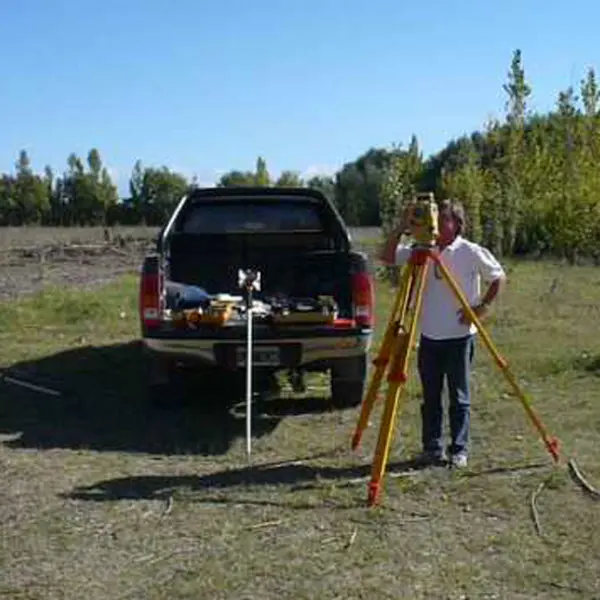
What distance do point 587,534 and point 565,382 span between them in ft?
14.8

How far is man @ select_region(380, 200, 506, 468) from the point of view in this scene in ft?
22.0

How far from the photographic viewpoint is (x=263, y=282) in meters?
9.72

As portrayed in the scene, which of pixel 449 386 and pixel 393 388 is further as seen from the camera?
pixel 449 386

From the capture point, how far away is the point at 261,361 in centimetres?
795

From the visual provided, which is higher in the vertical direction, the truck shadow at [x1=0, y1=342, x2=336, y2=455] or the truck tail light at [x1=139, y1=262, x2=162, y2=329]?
the truck tail light at [x1=139, y1=262, x2=162, y2=329]

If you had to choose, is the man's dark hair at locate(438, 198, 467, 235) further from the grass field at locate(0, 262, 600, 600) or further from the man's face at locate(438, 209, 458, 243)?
the grass field at locate(0, 262, 600, 600)

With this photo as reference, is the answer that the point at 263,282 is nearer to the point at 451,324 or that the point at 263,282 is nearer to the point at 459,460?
the point at 451,324

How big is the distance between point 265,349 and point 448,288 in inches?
68.3

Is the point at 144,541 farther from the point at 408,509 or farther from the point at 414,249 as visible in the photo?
the point at 414,249

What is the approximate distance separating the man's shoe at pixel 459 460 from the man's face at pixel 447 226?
1284mm

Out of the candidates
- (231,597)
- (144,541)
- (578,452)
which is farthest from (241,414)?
(231,597)

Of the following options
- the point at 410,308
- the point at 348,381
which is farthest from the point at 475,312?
the point at 348,381

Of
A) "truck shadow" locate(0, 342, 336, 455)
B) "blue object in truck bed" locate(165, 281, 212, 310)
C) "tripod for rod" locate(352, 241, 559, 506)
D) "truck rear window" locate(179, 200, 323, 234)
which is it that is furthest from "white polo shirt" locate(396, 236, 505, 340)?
"truck rear window" locate(179, 200, 323, 234)

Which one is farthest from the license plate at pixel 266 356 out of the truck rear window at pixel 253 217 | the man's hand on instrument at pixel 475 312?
the truck rear window at pixel 253 217
